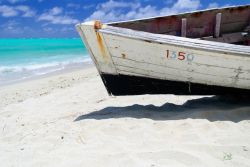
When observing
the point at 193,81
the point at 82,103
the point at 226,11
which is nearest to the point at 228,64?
the point at 193,81

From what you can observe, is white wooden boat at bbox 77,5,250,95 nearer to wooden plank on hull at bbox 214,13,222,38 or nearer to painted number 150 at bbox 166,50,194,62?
painted number 150 at bbox 166,50,194,62

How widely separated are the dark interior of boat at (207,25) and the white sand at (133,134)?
1.16 m

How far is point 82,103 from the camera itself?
20.2 ft

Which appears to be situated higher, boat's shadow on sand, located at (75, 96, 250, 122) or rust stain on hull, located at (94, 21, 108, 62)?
rust stain on hull, located at (94, 21, 108, 62)

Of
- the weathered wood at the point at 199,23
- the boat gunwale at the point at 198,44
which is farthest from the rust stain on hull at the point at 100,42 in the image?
the weathered wood at the point at 199,23

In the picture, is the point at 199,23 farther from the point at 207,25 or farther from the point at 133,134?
the point at 133,134

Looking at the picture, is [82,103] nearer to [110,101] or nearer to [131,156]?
[110,101]

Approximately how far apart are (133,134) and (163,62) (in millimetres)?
1051

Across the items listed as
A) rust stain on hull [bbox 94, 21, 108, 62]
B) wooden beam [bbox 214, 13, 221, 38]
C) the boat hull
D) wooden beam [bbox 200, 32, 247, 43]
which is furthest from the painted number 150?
wooden beam [bbox 200, 32, 247, 43]

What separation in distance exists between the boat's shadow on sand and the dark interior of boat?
124cm

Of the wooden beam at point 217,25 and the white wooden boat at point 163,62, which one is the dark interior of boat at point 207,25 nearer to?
the wooden beam at point 217,25

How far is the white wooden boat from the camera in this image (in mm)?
4051

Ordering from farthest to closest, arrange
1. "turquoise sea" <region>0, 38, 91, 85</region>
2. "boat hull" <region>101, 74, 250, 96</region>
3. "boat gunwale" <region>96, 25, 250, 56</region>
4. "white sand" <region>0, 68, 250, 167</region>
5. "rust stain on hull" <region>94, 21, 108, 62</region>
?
"turquoise sea" <region>0, 38, 91, 85</region> → "boat hull" <region>101, 74, 250, 96</region> → "rust stain on hull" <region>94, 21, 108, 62</region> → "boat gunwale" <region>96, 25, 250, 56</region> → "white sand" <region>0, 68, 250, 167</region>

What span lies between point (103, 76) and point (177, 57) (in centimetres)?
113
